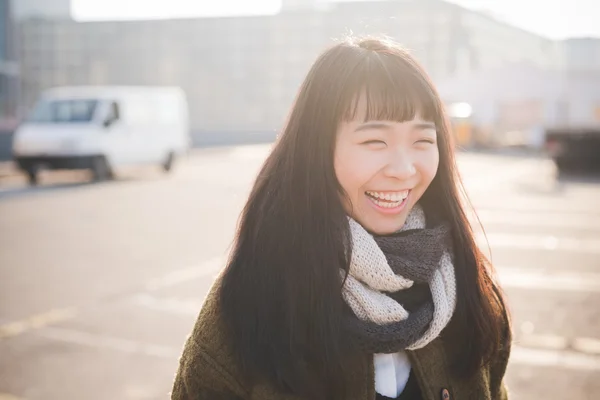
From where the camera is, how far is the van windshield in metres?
17.5

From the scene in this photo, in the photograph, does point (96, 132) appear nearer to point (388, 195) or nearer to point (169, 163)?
point (169, 163)

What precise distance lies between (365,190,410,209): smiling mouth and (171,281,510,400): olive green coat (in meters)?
0.35

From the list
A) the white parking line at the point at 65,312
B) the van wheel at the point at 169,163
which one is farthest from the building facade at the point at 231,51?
the white parking line at the point at 65,312

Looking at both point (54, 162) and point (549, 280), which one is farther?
point (54, 162)

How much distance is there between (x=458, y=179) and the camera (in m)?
2.00

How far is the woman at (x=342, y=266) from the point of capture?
5.46 feet

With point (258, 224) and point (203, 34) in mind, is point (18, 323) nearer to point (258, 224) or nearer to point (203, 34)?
point (258, 224)

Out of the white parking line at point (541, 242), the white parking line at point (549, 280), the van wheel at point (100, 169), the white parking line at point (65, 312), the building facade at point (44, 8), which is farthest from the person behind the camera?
the building facade at point (44, 8)

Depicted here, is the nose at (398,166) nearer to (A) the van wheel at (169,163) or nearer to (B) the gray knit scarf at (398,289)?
(B) the gray knit scarf at (398,289)

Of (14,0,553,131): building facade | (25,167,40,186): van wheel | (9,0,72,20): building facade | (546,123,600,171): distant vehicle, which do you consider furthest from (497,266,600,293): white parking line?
(9,0,72,20): building facade

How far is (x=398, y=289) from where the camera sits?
1.78 meters

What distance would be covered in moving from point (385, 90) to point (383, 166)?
0.57 ft

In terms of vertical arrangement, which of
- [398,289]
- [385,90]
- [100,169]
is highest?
[385,90]

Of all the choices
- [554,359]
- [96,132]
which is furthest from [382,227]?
[96,132]
